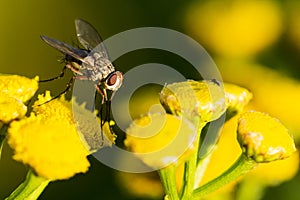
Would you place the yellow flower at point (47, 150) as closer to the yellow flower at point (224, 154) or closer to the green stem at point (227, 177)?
the green stem at point (227, 177)

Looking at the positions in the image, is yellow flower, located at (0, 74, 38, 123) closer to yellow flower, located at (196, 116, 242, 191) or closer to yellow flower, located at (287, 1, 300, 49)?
yellow flower, located at (196, 116, 242, 191)

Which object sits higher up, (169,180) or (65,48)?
(65,48)

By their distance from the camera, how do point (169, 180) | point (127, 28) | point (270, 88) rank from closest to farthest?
point (169, 180) → point (270, 88) → point (127, 28)

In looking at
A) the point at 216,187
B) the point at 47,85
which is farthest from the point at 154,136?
the point at 47,85

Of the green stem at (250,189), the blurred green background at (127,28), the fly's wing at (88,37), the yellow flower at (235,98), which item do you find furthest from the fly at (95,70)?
the blurred green background at (127,28)

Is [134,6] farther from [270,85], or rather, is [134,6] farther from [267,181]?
[267,181]

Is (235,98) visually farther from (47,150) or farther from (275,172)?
(47,150)

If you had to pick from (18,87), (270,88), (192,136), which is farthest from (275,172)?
(18,87)
